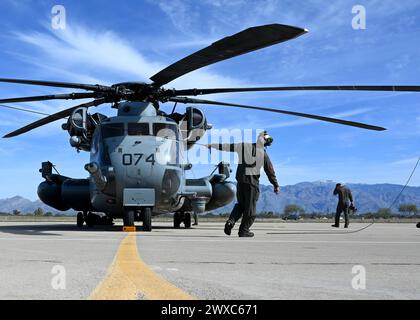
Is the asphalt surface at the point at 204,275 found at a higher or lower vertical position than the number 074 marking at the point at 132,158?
lower

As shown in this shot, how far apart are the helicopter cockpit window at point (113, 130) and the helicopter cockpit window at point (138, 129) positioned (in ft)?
0.71

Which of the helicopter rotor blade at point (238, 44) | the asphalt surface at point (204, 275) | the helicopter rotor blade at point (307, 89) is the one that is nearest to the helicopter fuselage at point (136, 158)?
the helicopter rotor blade at point (307, 89)

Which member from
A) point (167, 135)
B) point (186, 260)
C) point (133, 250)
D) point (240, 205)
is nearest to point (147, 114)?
point (167, 135)

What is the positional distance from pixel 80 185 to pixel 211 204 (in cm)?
431

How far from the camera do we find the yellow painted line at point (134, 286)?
333 centimetres

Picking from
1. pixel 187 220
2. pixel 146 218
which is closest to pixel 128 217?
pixel 146 218

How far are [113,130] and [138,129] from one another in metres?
0.67

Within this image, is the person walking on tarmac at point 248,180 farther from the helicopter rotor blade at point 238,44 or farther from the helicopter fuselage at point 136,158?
the helicopter fuselage at point 136,158

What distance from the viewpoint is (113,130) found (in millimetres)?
14328

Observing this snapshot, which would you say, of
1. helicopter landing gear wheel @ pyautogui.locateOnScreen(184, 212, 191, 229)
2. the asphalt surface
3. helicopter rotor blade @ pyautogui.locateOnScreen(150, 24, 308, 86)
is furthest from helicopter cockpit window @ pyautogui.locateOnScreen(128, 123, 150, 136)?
the asphalt surface

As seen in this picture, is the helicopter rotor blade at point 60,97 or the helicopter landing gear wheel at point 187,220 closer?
the helicopter rotor blade at point 60,97

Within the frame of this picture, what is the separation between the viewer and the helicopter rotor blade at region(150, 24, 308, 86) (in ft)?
26.9

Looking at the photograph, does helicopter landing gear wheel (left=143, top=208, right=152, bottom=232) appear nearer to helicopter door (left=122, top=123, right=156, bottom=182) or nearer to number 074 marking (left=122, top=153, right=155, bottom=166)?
helicopter door (left=122, top=123, right=156, bottom=182)
